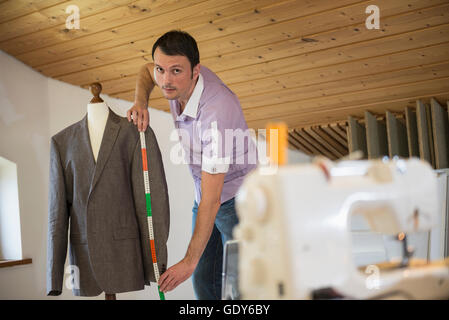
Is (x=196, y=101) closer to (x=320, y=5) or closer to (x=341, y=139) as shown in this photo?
(x=320, y=5)

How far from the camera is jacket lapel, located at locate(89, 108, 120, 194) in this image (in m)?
1.76

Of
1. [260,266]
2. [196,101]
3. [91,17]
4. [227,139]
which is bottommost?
[260,266]

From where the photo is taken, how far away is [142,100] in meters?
1.96

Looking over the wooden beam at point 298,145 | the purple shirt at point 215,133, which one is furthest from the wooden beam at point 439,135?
the purple shirt at point 215,133

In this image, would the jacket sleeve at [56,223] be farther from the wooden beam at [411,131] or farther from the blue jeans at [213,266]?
the wooden beam at [411,131]

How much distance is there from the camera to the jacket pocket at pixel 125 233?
177 cm

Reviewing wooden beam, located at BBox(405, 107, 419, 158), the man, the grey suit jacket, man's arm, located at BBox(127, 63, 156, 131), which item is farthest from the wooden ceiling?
the grey suit jacket

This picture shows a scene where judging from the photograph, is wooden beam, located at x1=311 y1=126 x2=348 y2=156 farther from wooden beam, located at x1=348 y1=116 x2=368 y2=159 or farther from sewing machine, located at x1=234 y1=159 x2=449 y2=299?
sewing machine, located at x1=234 y1=159 x2=449 y2=299

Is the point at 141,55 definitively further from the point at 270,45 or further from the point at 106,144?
the point at 106,144

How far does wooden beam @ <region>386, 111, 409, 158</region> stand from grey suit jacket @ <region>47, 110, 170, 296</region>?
2821 mm

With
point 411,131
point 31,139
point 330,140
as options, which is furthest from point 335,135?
point 31,139
